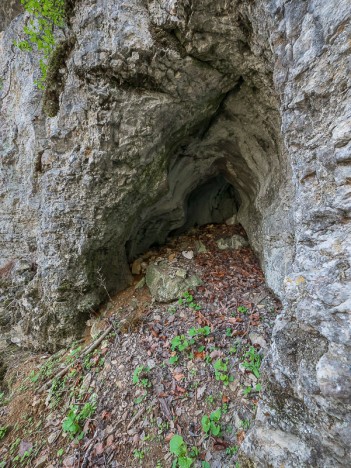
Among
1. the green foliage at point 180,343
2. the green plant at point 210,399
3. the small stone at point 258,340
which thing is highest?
the green foliage at point 180,343

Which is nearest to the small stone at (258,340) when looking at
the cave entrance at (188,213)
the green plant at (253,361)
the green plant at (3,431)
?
the green plant at (253,361)

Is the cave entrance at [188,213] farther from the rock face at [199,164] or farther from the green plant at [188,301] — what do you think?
the green plant at [188,301]

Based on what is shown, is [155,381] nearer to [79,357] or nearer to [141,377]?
[141,377]

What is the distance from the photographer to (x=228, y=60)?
2896 mm

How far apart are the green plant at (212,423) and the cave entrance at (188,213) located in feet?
10.9

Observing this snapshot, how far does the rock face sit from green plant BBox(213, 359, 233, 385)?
1.15 m

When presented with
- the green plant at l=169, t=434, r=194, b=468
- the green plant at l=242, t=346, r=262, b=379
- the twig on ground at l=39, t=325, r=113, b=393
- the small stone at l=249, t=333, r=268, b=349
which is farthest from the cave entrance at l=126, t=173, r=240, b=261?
the green plant at l=169, t=434, r=194, b=468

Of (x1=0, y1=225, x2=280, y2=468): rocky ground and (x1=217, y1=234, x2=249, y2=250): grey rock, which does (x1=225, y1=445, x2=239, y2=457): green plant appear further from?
(x1=217, y1=234, x2=249, y2=250): grey rock

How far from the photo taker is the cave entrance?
16.6 feet

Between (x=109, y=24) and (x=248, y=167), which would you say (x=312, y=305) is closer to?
(x=248, y=167)

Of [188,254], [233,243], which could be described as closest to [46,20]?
[188,254]

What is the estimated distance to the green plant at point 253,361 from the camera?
280 centimetres

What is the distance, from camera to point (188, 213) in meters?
6.03

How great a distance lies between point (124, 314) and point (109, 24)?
4.35 m
